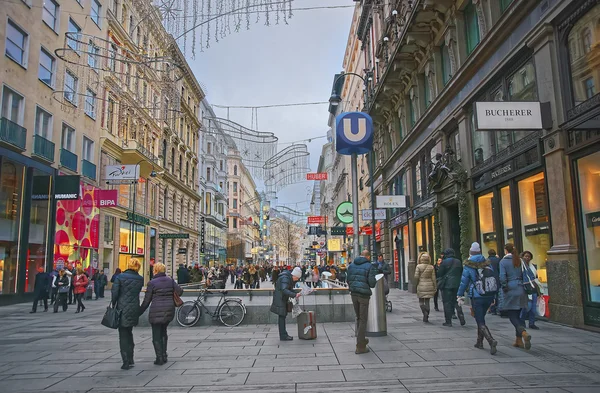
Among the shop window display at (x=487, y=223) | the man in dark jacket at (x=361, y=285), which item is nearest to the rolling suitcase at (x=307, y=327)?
the man in dark jacket at (x=361, y=285)

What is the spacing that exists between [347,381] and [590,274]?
6.83m

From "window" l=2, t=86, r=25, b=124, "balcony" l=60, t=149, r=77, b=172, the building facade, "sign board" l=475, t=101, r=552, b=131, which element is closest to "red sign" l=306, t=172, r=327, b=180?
the building facade

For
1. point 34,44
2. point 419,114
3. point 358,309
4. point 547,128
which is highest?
point 34,44

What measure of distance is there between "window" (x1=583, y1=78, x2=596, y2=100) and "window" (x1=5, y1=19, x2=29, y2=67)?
70.9ft

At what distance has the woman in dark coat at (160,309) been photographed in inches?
321

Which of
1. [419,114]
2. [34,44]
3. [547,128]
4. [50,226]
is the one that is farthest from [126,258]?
[547,128]

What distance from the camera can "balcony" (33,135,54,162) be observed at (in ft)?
74.1

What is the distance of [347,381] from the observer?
666cm

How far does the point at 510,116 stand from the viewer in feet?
37.1

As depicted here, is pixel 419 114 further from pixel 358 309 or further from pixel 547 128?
pixel 358 309

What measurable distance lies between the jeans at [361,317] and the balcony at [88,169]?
23.3 metres

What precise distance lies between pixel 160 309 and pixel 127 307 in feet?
1.78

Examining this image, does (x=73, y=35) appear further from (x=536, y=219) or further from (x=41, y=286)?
(x=536, y=219)

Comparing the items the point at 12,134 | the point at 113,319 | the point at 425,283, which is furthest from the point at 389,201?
the point at 12,134
